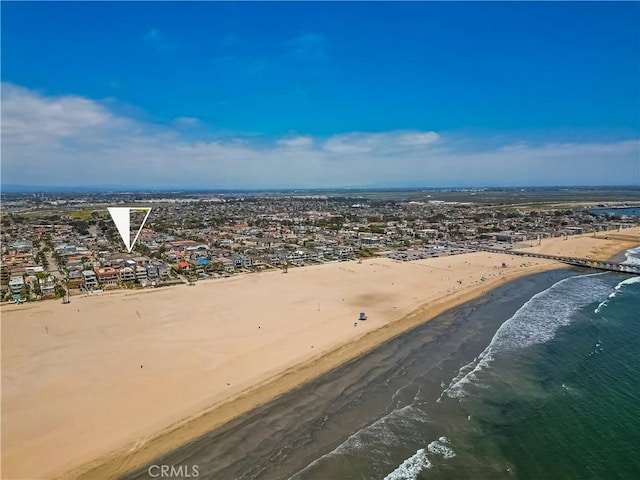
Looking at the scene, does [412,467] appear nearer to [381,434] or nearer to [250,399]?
[381,434]

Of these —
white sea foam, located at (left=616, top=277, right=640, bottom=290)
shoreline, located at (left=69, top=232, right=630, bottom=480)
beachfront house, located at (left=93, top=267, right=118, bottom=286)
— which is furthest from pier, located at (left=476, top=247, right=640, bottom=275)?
beachfront house, located at (left=93, top=267, right=118, bottom=286)

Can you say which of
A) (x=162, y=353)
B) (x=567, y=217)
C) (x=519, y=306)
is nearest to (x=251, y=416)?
(x=162, y=353)

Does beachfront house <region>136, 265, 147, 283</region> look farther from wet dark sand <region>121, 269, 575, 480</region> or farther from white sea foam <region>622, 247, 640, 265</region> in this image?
white sea foam <region>622, 247, 640, 265</region>

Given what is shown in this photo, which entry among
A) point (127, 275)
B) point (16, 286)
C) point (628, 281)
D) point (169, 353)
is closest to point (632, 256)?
point (628, 281)

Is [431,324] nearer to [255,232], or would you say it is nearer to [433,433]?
[433,433]

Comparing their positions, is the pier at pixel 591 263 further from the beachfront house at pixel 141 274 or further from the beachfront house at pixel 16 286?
the beachfront house at pixel 16 286
